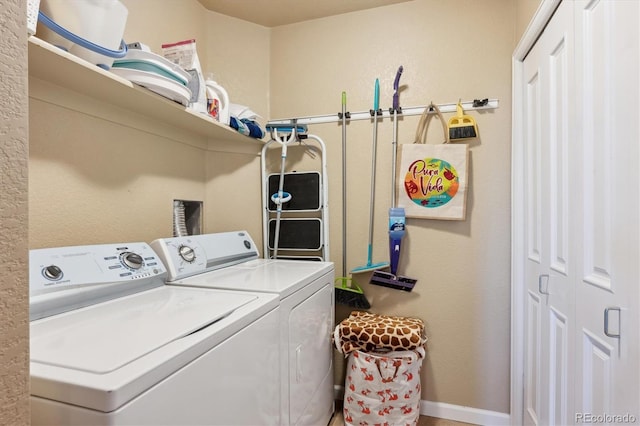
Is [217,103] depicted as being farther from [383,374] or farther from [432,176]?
[383,374]

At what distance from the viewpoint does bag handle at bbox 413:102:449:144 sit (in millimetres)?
1861

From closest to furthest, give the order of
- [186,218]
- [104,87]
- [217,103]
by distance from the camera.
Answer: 1. [104,87]
2. [217,103]
3. [186,218]

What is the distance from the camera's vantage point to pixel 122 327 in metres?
0.80

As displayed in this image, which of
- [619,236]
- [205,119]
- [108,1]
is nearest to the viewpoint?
[619,236]

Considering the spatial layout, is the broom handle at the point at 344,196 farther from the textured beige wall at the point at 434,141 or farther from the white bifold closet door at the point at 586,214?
the white bifold closet door at the point at 586,214

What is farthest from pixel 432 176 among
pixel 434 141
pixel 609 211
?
pixel 609 211

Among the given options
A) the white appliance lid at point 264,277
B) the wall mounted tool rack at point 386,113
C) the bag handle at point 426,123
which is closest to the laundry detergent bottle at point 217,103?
the wall mounted tool rack at point 386,113

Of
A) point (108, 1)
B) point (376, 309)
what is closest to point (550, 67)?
Result: point (376, 309)

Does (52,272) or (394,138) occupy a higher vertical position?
(394,138)

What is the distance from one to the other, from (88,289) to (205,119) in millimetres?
888

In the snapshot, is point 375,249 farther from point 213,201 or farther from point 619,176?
point 619,176

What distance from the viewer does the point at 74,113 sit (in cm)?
125

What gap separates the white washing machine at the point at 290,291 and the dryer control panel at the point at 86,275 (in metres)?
0.11

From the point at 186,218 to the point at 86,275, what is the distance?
0.92 metres
